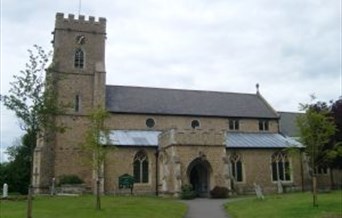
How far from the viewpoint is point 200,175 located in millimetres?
43531

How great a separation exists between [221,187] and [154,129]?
11.9m

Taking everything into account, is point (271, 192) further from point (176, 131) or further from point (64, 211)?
point (64, 211)

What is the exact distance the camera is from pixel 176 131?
4088 cm

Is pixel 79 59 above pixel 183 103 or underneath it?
above

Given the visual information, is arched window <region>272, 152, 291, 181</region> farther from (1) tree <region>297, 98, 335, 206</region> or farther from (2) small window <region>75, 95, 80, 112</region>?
(2) small window <region>75, 95, 80, 112</region>

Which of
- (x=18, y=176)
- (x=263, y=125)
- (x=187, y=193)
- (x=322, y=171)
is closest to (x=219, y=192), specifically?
Result: (x=187, y=193)

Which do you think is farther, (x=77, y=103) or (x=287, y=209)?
(x=77, y=103)

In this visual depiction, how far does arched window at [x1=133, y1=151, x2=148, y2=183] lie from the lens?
145 ft

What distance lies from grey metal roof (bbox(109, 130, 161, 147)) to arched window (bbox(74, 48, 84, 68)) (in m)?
8.49

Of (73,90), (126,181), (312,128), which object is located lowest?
(126,181)

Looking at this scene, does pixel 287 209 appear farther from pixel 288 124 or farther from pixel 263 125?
pixel 288 124

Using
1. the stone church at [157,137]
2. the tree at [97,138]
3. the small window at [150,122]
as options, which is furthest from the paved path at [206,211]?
the small window at [150,122]

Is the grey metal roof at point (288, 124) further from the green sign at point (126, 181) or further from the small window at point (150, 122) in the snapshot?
Result: the green sign at point (126, 181)

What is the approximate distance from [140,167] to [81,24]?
1762 centimetres
